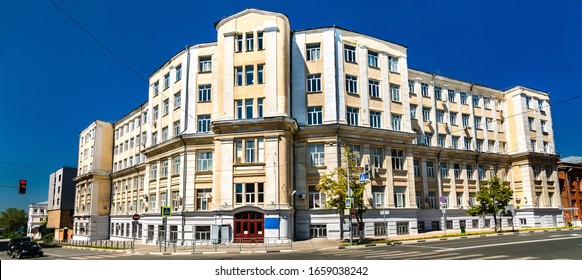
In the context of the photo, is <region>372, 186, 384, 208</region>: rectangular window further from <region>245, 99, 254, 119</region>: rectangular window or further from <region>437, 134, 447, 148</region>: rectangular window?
<region>437, 134, 447, 148</region>: rectangular window

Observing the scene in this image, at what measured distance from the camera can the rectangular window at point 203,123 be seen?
41.8m

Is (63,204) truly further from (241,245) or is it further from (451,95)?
(451,95)

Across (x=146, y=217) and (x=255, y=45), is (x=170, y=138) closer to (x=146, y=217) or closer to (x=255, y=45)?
(x=146, y=217)

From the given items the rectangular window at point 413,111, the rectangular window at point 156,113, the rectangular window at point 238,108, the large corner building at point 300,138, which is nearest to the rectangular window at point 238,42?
Answer: the large corner building at point 300,138

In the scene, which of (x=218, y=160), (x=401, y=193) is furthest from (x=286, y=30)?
(x=401, y=193)

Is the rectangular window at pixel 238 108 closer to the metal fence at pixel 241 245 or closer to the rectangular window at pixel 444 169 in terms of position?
the metal fence at pixel 241 245

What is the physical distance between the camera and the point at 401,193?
137 feet

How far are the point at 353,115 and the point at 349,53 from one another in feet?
22.0

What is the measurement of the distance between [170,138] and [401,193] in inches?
1019

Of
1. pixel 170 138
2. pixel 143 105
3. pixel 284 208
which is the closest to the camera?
pixel 284 208

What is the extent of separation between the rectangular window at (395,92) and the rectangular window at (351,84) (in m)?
4.84

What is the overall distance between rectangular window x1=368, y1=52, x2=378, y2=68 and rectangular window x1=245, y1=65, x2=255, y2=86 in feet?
42.7

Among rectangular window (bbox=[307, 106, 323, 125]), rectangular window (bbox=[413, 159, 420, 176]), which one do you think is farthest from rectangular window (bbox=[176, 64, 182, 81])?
rectangular window (bbox=[413, 159, 420, 176])

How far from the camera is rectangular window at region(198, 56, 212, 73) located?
140 ft
